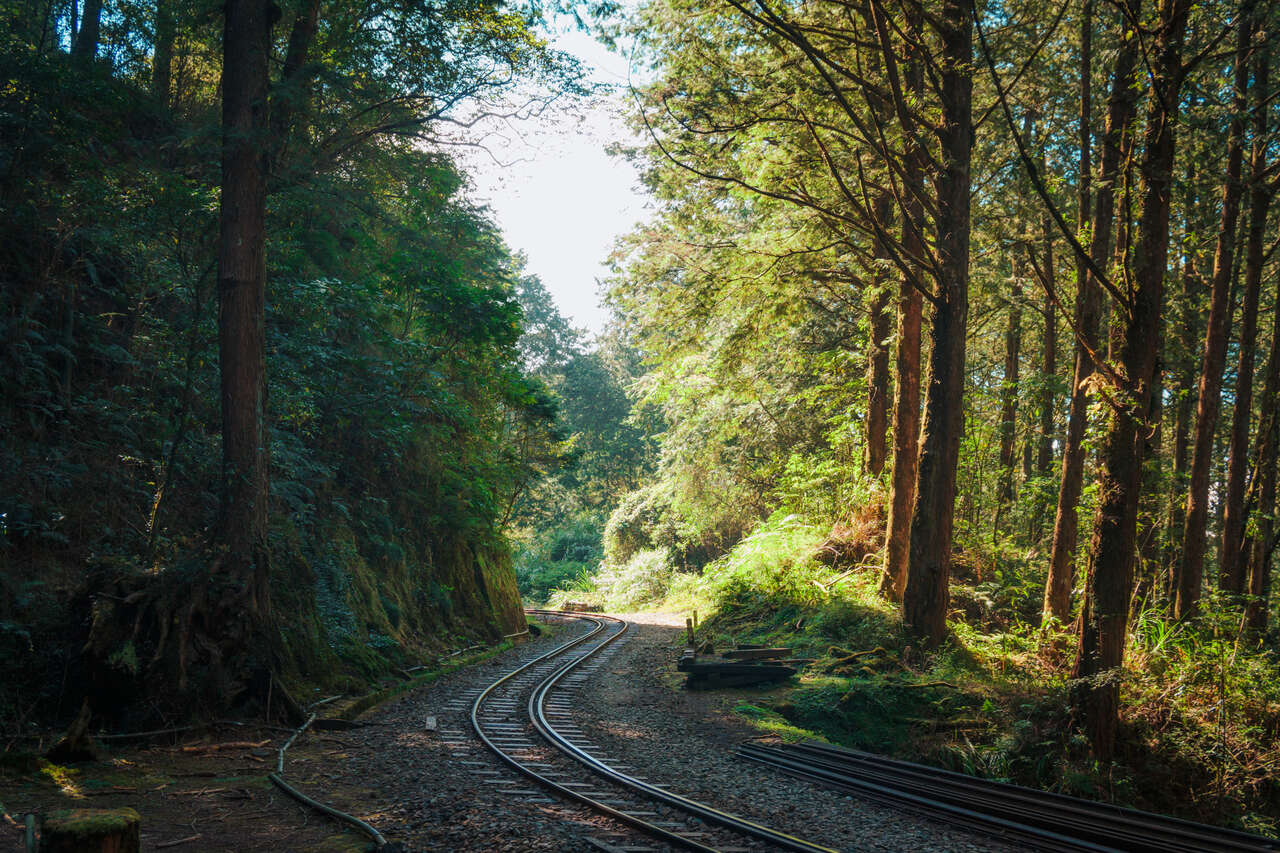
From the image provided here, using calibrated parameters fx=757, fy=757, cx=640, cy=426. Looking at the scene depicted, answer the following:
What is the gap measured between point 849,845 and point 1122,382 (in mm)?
6400

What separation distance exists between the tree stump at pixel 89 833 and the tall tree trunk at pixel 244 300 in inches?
242

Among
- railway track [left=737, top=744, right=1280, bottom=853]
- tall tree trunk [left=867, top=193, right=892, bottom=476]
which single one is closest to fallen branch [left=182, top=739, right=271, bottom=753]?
railway track [left=737, top=744, right=1280, bottom=853]

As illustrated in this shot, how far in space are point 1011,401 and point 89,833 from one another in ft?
58.4

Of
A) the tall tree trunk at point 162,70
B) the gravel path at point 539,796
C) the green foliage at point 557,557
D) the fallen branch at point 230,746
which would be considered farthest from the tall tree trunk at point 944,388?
the green foliage at point 557,557

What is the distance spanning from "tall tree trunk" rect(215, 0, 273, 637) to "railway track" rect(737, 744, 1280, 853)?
22.7 ft

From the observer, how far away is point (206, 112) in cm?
1509

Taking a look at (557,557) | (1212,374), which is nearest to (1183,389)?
(1212,374)

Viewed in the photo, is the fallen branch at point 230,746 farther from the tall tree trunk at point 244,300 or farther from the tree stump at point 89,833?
the tree stump at point 89,833

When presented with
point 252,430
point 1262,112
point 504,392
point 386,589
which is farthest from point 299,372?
point 1262,112

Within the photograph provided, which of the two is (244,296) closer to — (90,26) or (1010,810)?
(90,26)

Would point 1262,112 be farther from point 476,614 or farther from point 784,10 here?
point 476,614

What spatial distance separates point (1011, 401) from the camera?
56.7 feet

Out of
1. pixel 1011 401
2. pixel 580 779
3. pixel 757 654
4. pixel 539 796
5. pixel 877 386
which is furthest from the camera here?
pixel 877 386

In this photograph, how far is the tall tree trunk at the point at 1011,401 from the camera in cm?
1720
